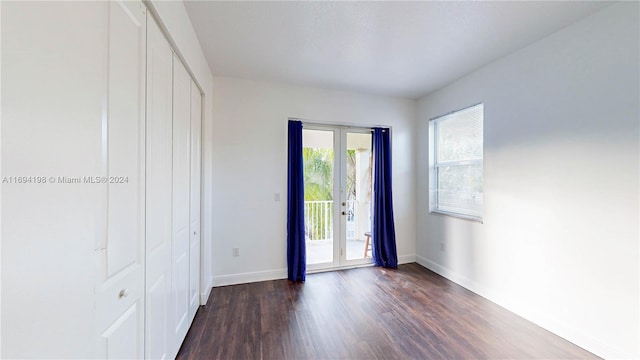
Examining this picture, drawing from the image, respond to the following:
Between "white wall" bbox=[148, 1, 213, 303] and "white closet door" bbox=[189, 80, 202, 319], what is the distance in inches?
4.0

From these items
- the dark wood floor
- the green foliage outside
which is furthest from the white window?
the green foliage outside

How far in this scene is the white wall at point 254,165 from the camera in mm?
3080

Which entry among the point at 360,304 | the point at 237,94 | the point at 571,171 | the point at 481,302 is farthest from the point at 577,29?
the point at 237,94

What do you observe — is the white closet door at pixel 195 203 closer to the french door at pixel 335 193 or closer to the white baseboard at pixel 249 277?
the white baseboard at pixel 249 277

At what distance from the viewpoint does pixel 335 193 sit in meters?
3.64

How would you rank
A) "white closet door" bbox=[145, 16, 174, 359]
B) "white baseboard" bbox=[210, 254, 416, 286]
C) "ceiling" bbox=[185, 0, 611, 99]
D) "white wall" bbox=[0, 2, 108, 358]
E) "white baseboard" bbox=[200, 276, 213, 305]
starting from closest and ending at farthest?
"white wall" bbox=[0, 2, 108, 358]
"white closet door" bbox=[145, 16, 174, 359]
"ceiling" bbox=[185, 0, 611, 99]
"white baseboard" bbox=[200, 276, 213, 305]
"white baseboard" bbox=[210, 254, 416, 286]

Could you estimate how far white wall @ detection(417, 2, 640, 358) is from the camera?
5.73ft

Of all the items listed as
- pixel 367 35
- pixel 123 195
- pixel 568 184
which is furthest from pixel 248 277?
pixel 568 184

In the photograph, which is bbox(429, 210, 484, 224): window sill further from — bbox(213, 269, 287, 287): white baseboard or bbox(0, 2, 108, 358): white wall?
bbox(0, 2, 108, 358): white wall

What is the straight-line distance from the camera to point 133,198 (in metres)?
1.19

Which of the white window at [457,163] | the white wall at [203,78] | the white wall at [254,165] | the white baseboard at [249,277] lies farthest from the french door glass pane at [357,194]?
the white wall at [203,78]

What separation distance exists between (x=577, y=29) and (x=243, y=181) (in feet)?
11.8

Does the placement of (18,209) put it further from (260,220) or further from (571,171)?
(571,171)

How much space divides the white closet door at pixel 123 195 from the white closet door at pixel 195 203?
41.3 inches
